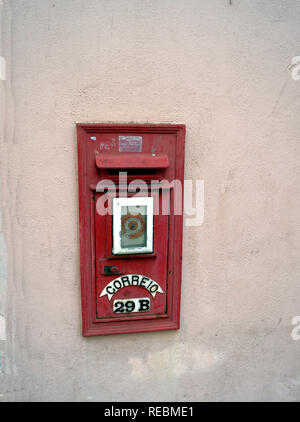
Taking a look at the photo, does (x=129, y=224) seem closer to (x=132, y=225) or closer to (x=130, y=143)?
(x=132, y=225)

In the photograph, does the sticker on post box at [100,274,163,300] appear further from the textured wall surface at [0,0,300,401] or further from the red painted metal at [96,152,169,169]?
the red painted metal at [96,152,169,169]

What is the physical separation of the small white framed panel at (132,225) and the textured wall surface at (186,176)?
259 mm

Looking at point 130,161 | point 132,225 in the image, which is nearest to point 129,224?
point 132,225

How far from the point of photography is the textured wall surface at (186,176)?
4.88 feet

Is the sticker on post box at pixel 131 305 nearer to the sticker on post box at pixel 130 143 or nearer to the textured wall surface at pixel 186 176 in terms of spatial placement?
the textured wall surface at pixel 186 176

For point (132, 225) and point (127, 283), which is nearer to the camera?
point (132, 225)

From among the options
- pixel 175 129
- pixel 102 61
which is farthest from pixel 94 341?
pixel 102 61

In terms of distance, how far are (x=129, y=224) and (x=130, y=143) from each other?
0.43m

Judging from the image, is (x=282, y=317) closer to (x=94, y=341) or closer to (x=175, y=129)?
(x=94, y=341)

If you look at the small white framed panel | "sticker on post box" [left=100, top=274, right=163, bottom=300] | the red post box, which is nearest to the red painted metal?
the red post box

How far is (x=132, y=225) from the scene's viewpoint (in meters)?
1.56

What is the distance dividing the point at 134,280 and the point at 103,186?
22.2 inches

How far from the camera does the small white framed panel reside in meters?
1.52

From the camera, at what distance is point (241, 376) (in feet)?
6.39
